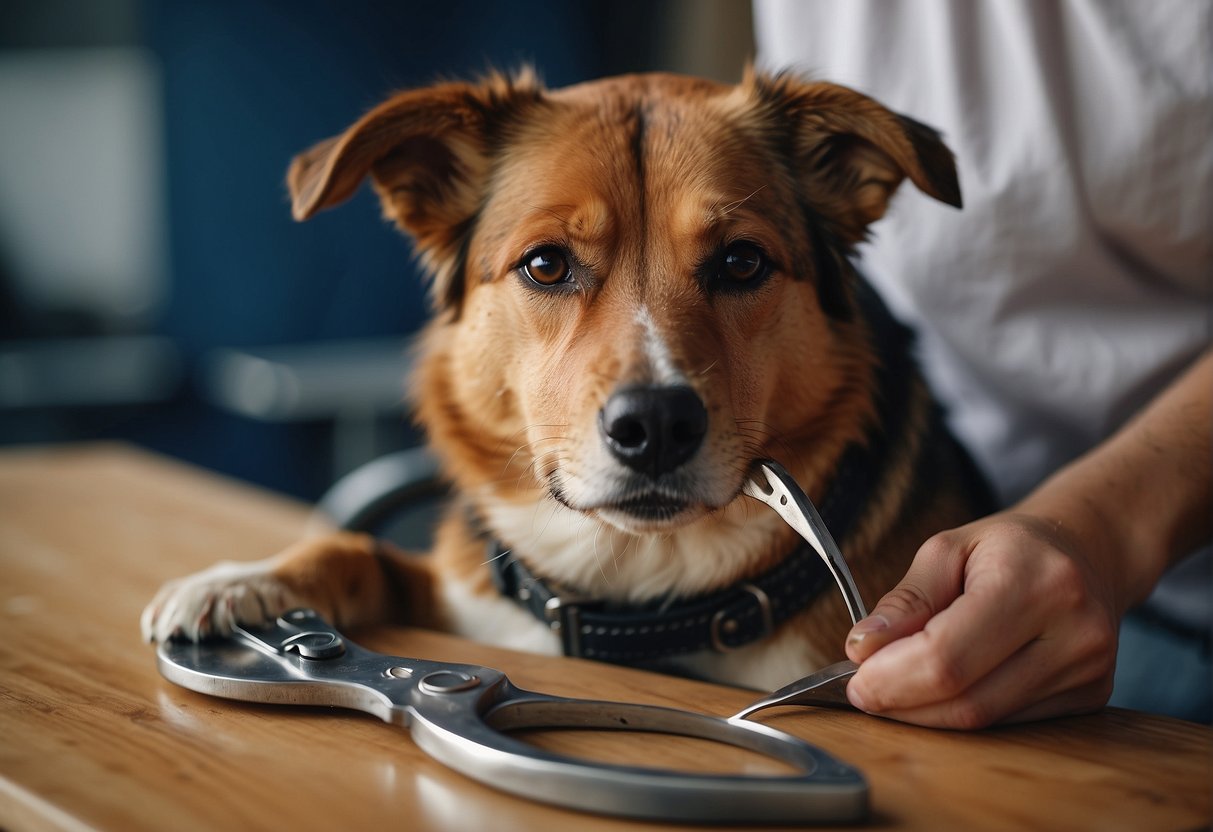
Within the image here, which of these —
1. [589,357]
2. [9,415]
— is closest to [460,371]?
[589,357]

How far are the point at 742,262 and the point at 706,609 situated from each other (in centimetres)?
39

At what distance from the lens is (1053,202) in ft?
4.67

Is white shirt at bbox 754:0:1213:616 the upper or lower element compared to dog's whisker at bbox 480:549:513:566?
upper

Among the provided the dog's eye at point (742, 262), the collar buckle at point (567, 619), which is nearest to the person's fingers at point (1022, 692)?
the collar buckle at point (567, 619)

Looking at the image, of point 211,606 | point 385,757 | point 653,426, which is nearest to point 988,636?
point 653,426

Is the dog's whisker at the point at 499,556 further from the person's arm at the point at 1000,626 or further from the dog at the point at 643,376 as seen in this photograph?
the person's arm at the point at 1000,626

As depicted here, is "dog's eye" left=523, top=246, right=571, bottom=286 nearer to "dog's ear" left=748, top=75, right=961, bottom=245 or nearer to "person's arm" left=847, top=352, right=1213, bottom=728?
"dog's ear" left=748, top=75, right=961, bottom=245

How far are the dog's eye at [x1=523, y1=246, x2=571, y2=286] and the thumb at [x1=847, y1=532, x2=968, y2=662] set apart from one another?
0.55 metres

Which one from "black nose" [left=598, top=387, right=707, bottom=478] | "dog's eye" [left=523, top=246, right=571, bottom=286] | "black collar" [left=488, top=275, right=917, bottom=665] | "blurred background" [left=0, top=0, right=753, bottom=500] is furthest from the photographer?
"blurred background" [left=0, top=0, right=753, bottom=500]

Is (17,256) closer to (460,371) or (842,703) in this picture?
(460,371)

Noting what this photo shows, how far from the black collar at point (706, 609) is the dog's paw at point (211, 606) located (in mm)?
282

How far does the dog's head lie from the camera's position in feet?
3.66

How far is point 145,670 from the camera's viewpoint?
1.03 m

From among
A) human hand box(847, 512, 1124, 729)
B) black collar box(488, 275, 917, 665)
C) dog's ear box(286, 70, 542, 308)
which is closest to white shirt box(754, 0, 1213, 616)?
black collar box(488, 275, 917, 665)
